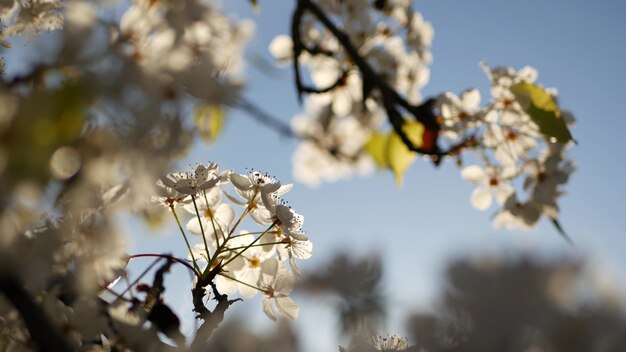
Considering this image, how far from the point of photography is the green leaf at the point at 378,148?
44.8 inches

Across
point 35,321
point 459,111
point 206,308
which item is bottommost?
point 35,321

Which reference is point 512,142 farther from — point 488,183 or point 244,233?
point 244,233

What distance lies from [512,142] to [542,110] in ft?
0.36

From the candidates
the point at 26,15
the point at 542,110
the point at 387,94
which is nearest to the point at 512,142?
the point at 542,110

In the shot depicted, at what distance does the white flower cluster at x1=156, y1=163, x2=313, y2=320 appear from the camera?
1008mm

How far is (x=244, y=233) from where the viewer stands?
108 cm

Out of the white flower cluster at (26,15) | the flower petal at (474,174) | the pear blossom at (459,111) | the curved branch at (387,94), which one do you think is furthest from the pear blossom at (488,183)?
the white flower cluster at (26,15)

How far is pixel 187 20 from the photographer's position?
51cm

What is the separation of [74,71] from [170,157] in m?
0.08

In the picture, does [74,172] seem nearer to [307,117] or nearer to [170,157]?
[170,157]

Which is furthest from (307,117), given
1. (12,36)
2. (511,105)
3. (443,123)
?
(12,36)

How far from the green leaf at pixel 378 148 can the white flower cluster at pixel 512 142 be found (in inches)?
4.8

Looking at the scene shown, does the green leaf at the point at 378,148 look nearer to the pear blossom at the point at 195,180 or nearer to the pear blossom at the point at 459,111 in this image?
the pear blossom at the point at 459,111

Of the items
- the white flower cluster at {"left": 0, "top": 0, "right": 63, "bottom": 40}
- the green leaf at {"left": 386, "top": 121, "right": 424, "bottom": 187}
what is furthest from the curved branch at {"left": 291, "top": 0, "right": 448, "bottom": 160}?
the white flower cluster at {"left": 0, "top": 0, "right": 63, "bottom": 40}
